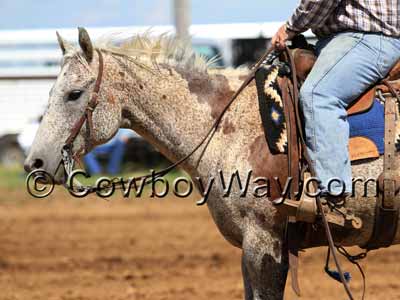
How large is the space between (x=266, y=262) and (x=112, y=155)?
10.8 metres

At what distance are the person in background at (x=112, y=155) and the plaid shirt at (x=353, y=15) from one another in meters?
10.3

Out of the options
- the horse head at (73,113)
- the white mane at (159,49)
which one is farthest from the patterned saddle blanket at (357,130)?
the horse head at (73,113)

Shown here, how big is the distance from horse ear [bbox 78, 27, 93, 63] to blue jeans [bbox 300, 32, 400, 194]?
4.27 ft

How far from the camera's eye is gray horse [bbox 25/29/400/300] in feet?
15.8

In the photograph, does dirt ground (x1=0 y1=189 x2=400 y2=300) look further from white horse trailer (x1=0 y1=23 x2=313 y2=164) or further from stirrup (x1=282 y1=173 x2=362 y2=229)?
white horse trailer (x1=0 y1=23 x2=313 y2=164)

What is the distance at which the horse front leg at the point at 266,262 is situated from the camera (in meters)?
4.80

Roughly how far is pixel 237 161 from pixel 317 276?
3296 mm

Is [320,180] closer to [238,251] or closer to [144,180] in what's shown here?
[144,180]

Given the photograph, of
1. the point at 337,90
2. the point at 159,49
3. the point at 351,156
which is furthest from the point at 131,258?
the point at 337,90

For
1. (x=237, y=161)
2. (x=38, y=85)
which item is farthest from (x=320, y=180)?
(x=38, y=85)

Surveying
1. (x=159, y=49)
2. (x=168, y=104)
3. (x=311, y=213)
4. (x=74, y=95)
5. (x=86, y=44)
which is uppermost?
(x=86, y=44)

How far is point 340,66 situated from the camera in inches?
188

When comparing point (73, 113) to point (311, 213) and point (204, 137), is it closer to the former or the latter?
point (204, 137)

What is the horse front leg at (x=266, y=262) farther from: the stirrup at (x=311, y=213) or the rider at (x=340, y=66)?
the rider at (x=340, y=66)
